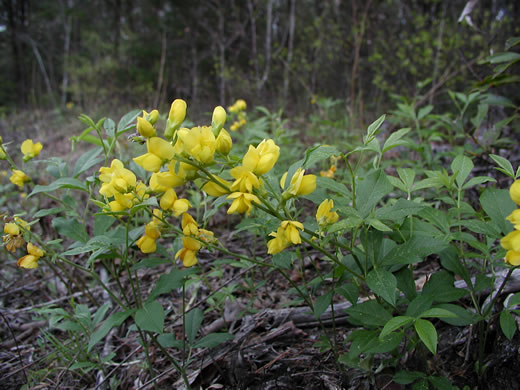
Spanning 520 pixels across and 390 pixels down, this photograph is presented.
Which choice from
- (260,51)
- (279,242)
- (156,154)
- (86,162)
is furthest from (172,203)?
(260,51)

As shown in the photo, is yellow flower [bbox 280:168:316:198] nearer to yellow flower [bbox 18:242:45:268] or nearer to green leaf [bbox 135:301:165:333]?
green leaf [bbox 135:301:165:333]

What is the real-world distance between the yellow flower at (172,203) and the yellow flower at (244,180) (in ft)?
0.63

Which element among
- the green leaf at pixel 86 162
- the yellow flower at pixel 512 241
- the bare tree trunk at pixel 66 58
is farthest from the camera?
the bare tree trunk at pixel 66 58

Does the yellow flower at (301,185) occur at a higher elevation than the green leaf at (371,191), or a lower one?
higher

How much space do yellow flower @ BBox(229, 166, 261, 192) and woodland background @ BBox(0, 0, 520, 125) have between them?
6.17 ft

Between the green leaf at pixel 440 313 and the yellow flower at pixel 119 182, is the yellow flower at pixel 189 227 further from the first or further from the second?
the green leaf at pixel 440 313

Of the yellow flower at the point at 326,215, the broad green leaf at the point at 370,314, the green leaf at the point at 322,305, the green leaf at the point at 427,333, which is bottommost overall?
the green leaf at the point at 322,305

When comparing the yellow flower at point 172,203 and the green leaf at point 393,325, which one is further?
the yellow flower at point 172,203

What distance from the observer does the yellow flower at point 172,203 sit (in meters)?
0.91

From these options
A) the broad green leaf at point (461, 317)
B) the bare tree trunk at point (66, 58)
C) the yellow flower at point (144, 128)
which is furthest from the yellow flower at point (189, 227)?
the bare tree trunk at point (66, 58)

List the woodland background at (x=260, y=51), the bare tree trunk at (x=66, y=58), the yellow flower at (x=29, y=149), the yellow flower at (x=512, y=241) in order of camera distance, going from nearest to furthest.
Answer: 1. the yellow flower at (x=512, y=241)
2. the yellow flower at (x=29, y=149)
3. the woodland background at (x=260, y=51)
4. the bare tree trunk at (x=66, y=58)

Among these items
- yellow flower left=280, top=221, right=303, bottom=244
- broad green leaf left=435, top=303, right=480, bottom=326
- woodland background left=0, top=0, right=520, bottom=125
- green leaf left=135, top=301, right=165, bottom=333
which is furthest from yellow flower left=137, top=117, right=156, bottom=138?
woodland background left=0, top=0, right=520, bottom=125

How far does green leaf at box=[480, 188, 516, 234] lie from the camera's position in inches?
36.1

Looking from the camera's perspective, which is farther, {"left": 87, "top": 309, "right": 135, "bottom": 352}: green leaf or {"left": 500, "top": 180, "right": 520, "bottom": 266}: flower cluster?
{"left": 87, "top": 309, "right": 135, "bottom": 352}: green leaf
